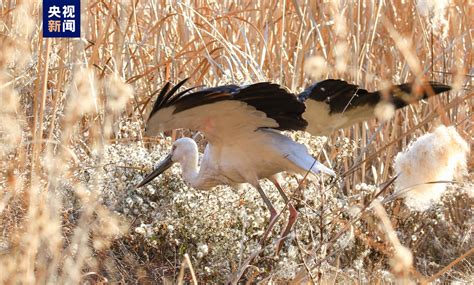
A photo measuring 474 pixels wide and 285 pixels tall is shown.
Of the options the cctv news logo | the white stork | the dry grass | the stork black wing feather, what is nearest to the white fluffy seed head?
the white stork

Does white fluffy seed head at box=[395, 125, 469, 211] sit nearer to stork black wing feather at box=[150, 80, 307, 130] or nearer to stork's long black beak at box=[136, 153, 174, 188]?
stork black wing feather at box=[150, 80, 307, 130]

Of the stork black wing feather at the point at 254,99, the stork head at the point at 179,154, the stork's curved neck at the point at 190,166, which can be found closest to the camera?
the stork black wing feather at the point at 254,99

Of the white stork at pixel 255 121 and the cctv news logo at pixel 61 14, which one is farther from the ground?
the cctv news logo at pixel 61 14

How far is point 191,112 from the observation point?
13.4 feet

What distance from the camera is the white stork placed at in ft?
12.3

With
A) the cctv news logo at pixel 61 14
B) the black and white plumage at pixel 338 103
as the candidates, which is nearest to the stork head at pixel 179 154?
the black and white plumage at pixel 338 103

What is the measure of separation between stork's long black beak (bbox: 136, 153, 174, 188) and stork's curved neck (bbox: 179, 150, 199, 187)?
9 centimetres

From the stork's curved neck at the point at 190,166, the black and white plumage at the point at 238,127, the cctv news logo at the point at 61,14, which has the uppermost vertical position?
the cctv news logo at the point at 61,14

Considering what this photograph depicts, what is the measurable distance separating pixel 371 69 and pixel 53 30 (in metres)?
2.16

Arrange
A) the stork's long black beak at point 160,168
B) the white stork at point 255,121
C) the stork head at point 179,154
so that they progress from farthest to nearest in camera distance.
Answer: the stork head at point 179,154, the stork's long black beak at point 160,168, the white stork at point 255,121

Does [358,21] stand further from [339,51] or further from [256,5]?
[339,51]

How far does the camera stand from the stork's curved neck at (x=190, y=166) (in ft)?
15.4

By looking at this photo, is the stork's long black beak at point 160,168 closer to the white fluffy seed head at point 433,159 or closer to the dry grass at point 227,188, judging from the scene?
the dry grass at point 227,188

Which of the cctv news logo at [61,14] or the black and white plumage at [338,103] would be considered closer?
the cctv news logo at [61,14]
